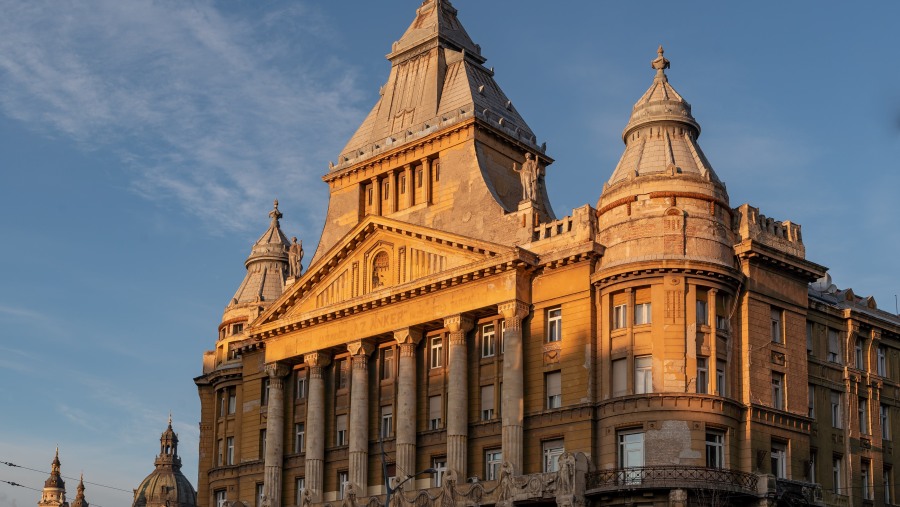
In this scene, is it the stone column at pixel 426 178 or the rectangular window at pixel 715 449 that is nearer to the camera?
the rectangular window at pixel 715 449

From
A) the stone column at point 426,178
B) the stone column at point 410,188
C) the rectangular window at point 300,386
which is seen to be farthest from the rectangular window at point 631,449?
the rectangular window at point 300,386

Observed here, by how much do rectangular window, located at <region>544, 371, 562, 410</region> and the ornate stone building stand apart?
0.30 feet

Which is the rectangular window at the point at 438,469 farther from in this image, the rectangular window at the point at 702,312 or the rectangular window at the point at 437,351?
the rectangular window at the point at 702,312

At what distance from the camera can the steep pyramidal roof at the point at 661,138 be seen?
6906 cm

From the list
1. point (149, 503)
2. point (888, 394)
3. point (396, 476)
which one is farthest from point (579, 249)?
point (149, 503)

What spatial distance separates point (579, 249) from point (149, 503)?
144503 mm

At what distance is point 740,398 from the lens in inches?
2618

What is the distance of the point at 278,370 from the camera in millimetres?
83188

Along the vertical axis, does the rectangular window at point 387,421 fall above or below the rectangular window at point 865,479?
above

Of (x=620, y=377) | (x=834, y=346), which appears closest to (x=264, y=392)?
(x=620, y=377)

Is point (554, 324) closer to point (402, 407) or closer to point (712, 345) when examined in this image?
point (712, 345)

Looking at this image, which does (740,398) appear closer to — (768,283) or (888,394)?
(768,283)

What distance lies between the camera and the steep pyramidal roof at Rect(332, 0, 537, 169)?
81125 millimetres

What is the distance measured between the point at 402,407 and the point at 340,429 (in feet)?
22.6
